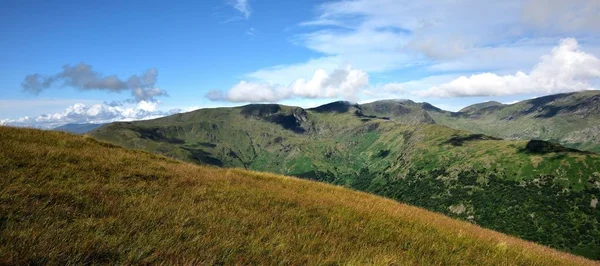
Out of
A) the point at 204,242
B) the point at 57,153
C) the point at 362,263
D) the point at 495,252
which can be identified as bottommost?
the point at 495,252

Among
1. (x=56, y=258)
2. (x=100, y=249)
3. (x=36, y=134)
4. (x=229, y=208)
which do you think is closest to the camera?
(x=56, y=258)

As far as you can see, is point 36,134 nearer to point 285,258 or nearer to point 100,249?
point 100,249

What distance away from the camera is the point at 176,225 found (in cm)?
692

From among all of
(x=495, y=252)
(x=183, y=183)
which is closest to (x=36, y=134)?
(x=183, y=183)

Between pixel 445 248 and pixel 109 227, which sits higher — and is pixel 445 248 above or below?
below

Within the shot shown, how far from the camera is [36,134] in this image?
49.5 feet

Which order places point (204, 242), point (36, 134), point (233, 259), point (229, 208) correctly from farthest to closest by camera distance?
point (36, 134) < point (229, 208) < point (204, 242) < point (233, 259)

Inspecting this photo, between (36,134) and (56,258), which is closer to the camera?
(56,258)

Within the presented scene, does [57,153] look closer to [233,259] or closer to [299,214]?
[299,214]

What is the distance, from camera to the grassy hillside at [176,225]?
5434mm

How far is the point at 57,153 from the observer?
39.0ft

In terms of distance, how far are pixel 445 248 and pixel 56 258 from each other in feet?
26.8

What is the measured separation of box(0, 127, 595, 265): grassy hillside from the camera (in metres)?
5.43

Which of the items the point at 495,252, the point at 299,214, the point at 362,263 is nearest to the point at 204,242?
the point at 362,263
